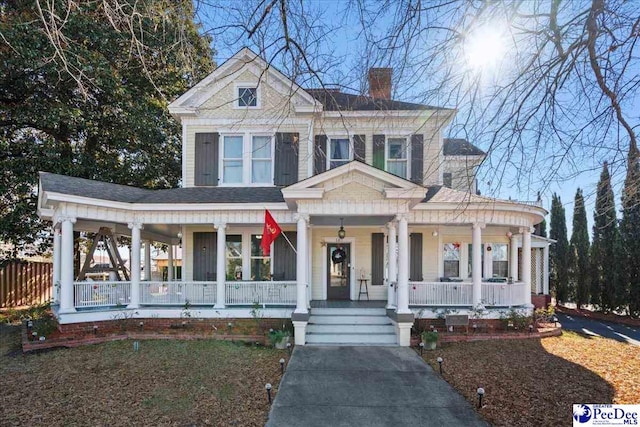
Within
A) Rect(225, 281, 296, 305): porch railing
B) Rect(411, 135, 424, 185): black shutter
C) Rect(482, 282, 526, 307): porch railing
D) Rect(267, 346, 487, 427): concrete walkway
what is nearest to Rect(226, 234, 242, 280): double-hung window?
Rect(225, 281, 296, 305): porch railing

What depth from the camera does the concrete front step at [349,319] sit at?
9844 millimetres

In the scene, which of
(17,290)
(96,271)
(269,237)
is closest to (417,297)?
(269,237)

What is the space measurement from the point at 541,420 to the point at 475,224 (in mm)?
5727

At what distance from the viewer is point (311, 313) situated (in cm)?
1018

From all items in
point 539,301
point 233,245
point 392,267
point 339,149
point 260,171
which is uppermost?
point 339,149

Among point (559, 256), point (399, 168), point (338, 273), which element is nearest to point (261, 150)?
point (399, 168)

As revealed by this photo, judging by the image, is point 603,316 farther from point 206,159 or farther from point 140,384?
point 140,384

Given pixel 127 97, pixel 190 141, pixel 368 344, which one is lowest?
pixel 368 344

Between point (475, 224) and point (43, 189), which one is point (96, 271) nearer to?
point (43, 189)

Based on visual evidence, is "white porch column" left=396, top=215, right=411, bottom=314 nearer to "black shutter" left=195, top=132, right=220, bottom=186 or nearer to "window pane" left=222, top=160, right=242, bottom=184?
"window pane" left=222, top=160, right=242, bottom=184

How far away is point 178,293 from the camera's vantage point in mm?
10461

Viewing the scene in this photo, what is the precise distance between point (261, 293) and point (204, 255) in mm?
2923

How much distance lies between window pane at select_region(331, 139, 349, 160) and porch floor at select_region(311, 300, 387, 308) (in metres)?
4.78

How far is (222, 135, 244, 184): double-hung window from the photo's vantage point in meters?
12.3
